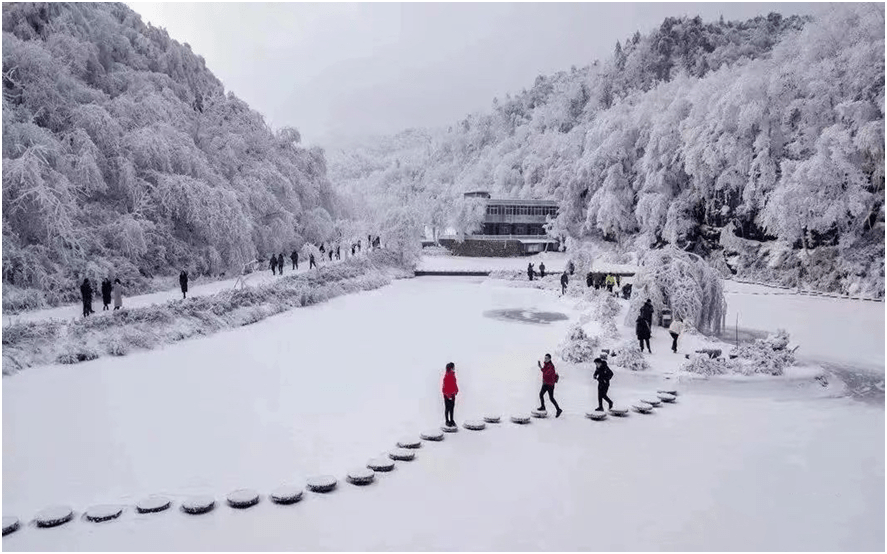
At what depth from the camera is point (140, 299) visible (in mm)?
25734

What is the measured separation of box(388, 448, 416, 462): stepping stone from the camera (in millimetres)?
9367

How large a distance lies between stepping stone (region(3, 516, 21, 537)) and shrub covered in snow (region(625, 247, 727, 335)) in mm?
17377

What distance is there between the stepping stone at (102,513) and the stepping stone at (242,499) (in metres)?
1.25

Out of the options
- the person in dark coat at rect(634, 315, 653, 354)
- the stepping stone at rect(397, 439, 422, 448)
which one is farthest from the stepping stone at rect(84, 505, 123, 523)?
the person in dark coat at rect(634, 315, 653, 354)

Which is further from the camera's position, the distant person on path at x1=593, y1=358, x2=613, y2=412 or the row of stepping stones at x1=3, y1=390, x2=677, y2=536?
the distant person on path at x1=593, y1=358, x2=613, y2=412

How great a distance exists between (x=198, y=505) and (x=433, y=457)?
11.4 feet

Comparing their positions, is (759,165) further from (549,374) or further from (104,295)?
(104,295)

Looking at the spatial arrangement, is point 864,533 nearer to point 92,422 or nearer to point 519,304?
point 92,422

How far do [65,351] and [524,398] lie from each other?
1210cm

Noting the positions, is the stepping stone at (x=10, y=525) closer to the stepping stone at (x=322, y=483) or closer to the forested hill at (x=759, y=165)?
the stepping stone at (x=322, y=483)

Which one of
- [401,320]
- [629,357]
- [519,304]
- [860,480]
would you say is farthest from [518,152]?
[860,480]

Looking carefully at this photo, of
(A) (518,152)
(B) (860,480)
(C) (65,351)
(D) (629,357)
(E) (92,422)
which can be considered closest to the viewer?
(B) (860,480)

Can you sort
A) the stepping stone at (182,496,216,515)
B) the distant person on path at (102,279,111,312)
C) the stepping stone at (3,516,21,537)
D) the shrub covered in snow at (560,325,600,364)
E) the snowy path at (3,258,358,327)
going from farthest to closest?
the distant person on path at (102,279,111,312)
the snowy path at (3,258,358,327)
the shrub covered in snow at (560,325,600,364)
the stepping stone at (182,496,216,515)
the stepping stone at (3,516,21,537)

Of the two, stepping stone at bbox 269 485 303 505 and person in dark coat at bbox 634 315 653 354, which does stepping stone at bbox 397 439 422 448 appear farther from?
person in dark coat at bbox 634 315 653 354
